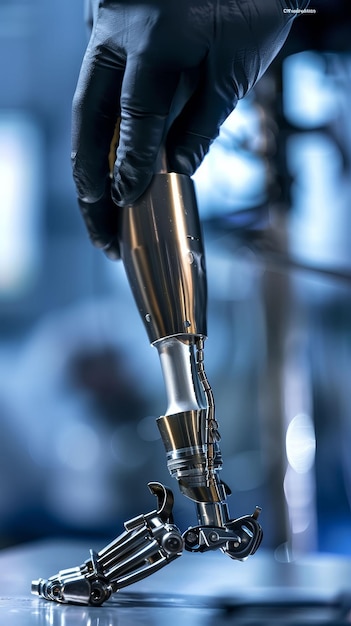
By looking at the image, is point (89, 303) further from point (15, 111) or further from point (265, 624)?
point (265, 624)

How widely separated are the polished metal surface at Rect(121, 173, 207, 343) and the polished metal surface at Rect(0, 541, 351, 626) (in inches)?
10.0

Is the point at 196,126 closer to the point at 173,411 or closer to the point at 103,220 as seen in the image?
the point at 103,220

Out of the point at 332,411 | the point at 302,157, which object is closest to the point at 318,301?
the point at 332,411

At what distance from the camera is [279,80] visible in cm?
185

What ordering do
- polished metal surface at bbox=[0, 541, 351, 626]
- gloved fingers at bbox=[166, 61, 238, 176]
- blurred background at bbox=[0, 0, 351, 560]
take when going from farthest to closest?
blurred background at bbox=[0, 0, 351, 560], gloved fingers at bbox=[166, 61, 238, 176], polished metal surface at bbox=[0, 541, 351, 626]

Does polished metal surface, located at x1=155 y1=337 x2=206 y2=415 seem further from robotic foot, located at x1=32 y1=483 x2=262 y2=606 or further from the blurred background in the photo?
the blurred background

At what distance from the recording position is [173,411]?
695mm

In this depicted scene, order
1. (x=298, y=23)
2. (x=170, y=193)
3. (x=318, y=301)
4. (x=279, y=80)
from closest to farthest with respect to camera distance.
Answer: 1. (x=170, y=193)
2. (x=298, y=23)
3. (x=279, y=80)
4. (x=318, y=301)

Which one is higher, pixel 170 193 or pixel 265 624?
pixel 170 193

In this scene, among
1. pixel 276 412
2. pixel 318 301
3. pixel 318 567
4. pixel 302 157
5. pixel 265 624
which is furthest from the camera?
pixel 318 301

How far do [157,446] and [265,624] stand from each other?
2065mm

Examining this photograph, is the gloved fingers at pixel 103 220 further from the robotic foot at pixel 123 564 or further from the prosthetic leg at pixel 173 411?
the robotic foot at pixel 123 564

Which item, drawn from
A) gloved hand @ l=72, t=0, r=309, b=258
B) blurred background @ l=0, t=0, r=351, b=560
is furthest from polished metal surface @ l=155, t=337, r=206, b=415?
blurred background @ l=0, t=0, r=351, b=560

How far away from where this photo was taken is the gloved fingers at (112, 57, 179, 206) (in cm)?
69
